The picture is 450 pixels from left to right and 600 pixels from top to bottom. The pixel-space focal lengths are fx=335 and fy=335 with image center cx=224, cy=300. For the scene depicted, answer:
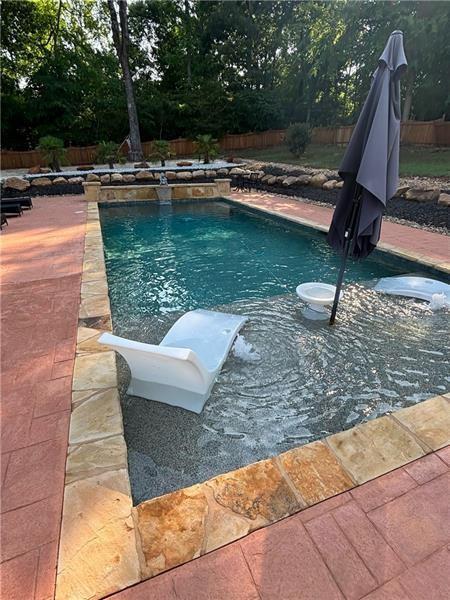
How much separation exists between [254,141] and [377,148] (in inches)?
1037

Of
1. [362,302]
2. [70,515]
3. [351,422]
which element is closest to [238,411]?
[351,422]

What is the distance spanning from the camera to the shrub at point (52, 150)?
47.3 feet

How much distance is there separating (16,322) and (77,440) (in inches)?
80.7

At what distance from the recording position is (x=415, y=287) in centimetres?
418

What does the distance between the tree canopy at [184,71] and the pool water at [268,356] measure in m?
17.3

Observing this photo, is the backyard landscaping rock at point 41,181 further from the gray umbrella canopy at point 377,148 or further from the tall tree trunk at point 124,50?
the gray umbrella canopy at point 377,148

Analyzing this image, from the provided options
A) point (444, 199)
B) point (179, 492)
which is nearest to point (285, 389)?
point (179, 492)

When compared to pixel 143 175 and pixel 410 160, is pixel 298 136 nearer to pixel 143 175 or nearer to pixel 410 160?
pixel 410 160

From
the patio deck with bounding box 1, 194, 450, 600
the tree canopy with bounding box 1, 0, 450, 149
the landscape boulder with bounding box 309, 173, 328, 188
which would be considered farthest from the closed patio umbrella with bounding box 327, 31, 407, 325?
the tree canopy with bounding box 1, 0, 450, 149

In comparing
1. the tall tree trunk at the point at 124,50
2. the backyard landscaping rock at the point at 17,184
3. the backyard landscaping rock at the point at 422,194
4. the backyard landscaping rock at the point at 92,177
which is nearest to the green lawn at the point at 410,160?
the backyard landscaping rock at the point at 422,194

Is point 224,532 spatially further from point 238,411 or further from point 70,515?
point 238,411

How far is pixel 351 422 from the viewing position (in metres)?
2.34

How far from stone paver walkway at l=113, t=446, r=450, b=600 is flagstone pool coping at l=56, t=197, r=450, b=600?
60mm

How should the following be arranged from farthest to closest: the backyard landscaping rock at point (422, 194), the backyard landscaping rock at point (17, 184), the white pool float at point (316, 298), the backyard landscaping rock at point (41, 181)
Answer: the backyard landscaping rock at point (41, 181), the backyard landscaping rock at point (17, 184), the backyard landscaping rock at point (422, 194), the white pool float at point (316, 298)
